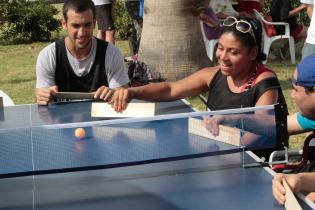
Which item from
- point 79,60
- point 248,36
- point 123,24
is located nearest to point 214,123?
point 248,36

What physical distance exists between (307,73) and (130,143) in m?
0.96

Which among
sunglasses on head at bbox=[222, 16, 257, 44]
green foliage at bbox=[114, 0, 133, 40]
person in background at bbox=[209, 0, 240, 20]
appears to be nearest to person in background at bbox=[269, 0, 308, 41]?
person in background at bbox=[209, 0, 240, 20]

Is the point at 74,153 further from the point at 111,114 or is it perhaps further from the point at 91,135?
the point at 111,114

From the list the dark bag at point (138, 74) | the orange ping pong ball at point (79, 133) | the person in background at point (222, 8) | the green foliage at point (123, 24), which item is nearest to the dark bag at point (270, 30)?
the person in background at point (222, 8)

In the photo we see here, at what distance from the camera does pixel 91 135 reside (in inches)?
127

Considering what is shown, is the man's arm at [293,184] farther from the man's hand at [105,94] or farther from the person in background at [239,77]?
the man's hand at [105,94]

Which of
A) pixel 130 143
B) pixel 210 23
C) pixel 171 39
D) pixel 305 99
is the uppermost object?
pixel 210 23

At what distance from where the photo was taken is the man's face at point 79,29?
457cm

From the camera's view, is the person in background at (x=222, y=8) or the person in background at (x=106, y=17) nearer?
the person in background at (x=106, y=17)

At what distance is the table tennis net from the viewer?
110 inches

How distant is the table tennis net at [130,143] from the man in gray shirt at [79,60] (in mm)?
1460

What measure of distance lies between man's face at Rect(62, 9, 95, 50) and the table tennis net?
1.48 metres

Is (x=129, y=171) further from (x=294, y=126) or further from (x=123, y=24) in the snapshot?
(x=123, y=24)

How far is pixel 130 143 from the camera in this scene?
3074 millimetres
